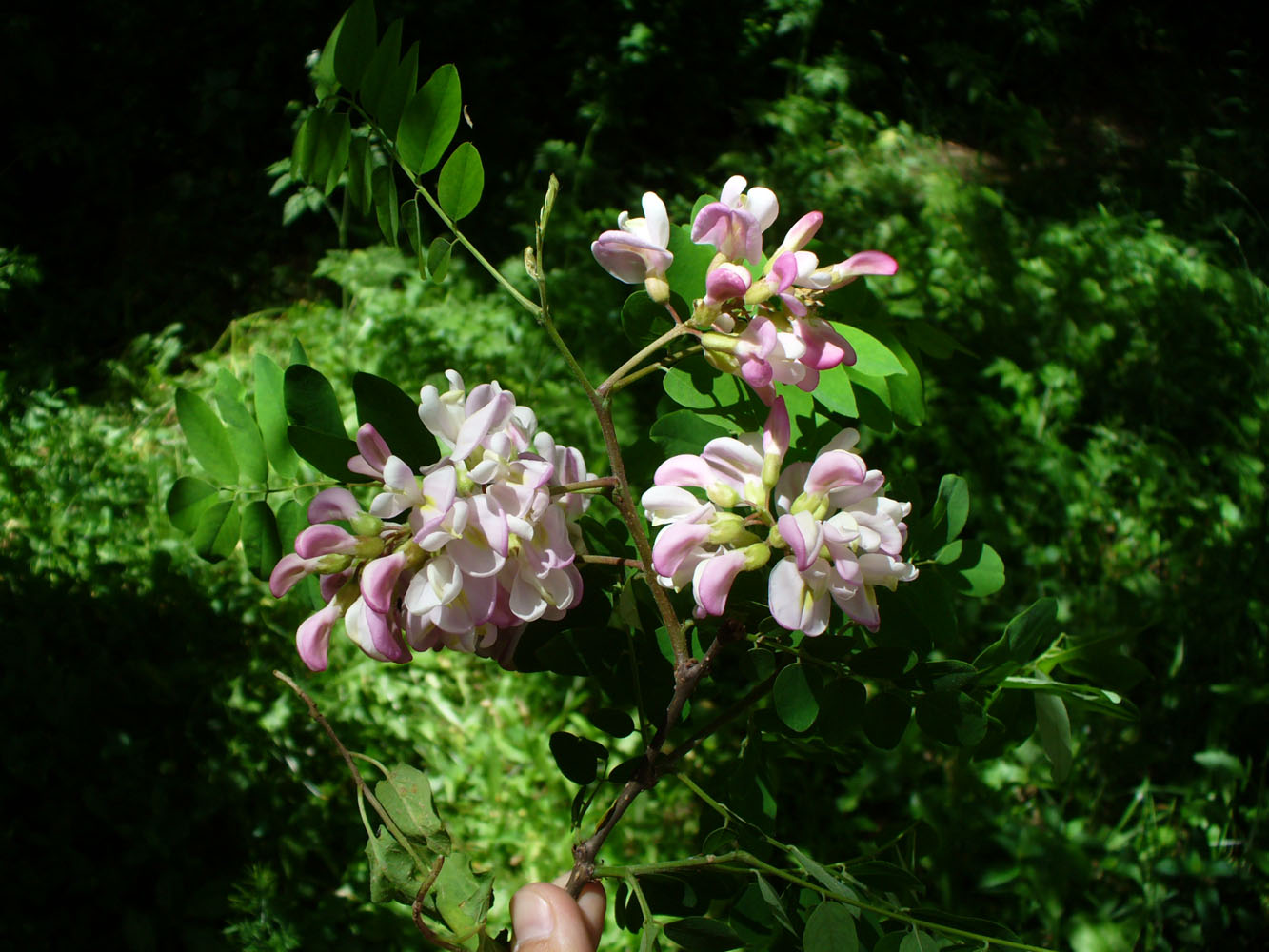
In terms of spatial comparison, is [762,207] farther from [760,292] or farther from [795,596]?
[795,596]

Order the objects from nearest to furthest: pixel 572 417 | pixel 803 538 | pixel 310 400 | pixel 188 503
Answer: pixel 803 538 → pixel 310 400 → pixel 188 503 → pixel 572 417

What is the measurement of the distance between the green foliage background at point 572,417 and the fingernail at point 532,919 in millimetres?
343

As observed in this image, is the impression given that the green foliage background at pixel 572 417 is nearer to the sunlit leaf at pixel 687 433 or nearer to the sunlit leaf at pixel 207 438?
the sunlit leaf at pixel 687 433

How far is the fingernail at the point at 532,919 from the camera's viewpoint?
64 centimetres

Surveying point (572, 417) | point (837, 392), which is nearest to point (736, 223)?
point (837, 392)

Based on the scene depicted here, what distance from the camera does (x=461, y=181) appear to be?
25.6 inches

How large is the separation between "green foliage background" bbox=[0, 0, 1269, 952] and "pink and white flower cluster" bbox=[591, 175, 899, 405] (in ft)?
0.57

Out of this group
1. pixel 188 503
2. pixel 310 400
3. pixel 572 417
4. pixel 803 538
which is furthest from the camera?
pixel 572 417

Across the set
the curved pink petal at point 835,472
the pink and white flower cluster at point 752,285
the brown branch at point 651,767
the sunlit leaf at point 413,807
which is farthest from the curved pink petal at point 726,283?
the sunlit leaf at point 413,807

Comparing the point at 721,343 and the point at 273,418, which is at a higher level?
the point at 721,343

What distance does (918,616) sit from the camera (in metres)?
0.63

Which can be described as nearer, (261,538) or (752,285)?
(752,285)

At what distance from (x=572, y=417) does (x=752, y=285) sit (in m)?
1.32

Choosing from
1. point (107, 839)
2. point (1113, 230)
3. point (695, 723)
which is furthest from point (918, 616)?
point (1113, 230)
